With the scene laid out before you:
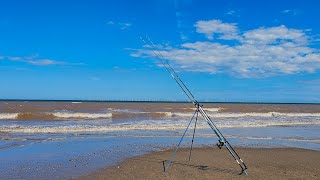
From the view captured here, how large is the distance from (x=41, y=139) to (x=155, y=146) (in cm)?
549

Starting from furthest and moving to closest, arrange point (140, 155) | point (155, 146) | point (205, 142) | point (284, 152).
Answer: point (205, 142) < point (155, 146) < point (284, 152) < point (140, 155)

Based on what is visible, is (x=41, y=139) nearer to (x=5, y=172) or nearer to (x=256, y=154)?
(x=5, y=172)

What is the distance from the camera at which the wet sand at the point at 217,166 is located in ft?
28.9

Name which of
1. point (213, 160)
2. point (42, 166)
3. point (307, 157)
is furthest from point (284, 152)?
point (42, 166)

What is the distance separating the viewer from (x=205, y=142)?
15.5 meters

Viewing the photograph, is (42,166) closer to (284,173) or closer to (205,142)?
(284,173)

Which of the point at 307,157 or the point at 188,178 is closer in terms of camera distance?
the point at 188,178

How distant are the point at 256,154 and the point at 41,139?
373 inches

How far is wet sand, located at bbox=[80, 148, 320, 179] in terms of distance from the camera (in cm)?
882

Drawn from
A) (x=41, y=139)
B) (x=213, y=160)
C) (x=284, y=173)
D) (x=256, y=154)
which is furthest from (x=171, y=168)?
(x=41, y=139)

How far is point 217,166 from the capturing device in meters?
10.1

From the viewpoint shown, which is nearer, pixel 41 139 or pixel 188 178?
pixel 188 178

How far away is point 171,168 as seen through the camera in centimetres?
966

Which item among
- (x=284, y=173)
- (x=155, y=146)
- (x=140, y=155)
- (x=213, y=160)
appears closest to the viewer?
(x=284, y=173)
